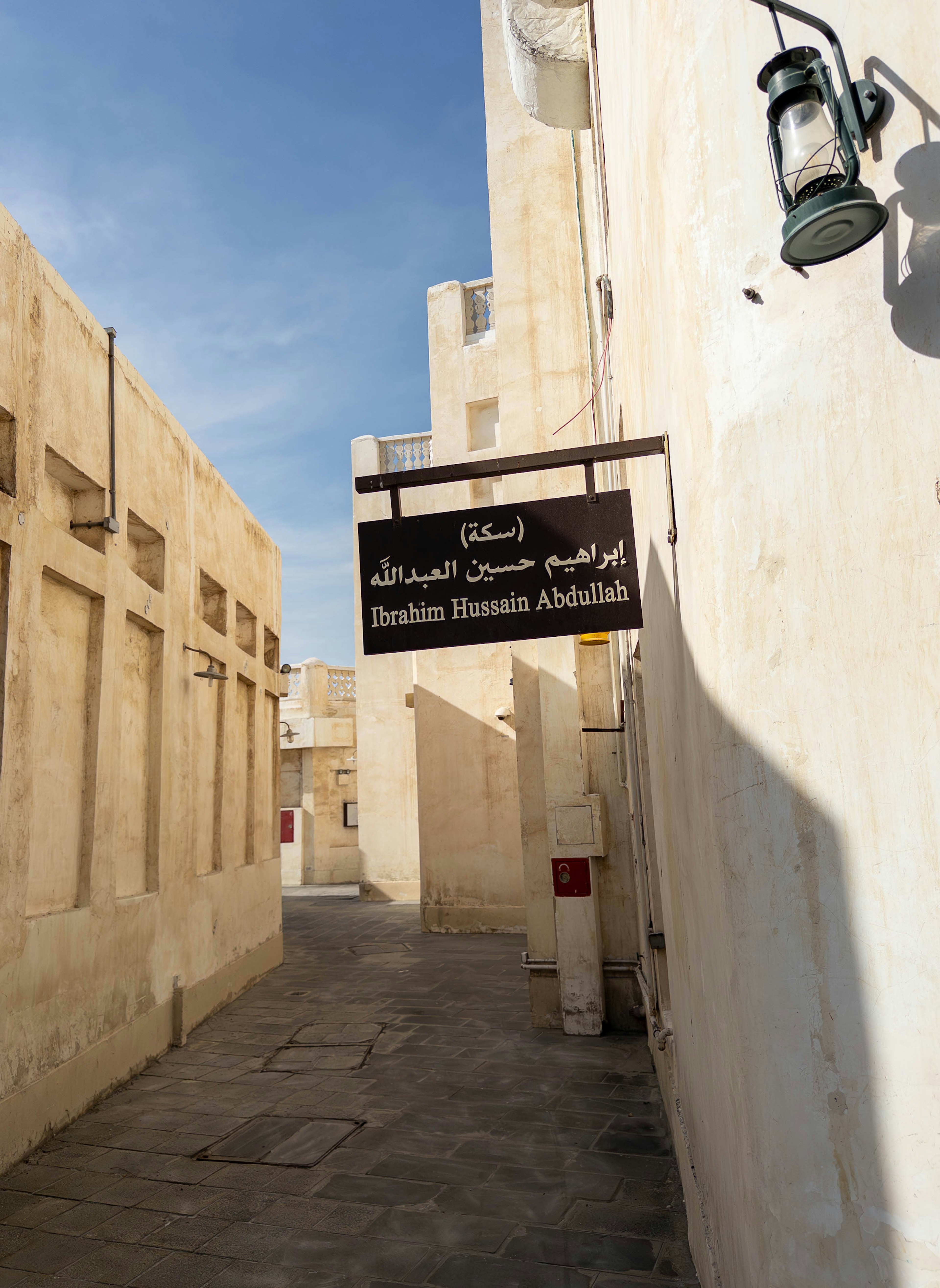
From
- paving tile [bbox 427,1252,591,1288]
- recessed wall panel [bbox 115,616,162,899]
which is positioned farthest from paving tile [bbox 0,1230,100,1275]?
recessed wall panel [bbox 115,616,162,899]

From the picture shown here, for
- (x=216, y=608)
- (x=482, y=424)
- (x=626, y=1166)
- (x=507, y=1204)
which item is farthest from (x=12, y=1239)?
(x=482, y=424)

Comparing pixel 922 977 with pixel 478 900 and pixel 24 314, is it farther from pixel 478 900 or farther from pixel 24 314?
pixel 478 900

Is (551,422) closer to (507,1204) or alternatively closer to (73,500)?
(73,500)

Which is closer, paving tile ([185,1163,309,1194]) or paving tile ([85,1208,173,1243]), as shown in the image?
paving tile ([85,1208,173,1243])

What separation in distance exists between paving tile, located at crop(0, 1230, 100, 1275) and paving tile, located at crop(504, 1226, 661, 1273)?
2.08m

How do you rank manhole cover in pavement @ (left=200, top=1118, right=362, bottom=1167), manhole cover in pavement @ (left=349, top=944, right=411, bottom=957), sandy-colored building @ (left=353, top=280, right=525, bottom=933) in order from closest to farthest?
manhole cover in pavement @ (left=200, top=1118, right=362, bottom=1167) → manhole cover in pavement @ (left=349, top=944, right=411, bottom=957) → sandy-colored building @ (left=353, top=280, right=525, bottom=933)

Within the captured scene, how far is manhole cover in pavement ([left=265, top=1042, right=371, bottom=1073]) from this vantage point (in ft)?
24.2

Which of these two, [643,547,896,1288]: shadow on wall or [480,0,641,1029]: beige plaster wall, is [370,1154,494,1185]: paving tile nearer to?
[643,547,896,1288]: shadow on wall

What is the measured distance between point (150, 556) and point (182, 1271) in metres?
6.49

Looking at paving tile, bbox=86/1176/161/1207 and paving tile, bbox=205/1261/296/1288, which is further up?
paving tile, bbox=205/1261/296/1288

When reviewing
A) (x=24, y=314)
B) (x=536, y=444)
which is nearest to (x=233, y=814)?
(x=536, y=444)

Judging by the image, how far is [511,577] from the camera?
392 centimetres

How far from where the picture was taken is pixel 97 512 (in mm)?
7629

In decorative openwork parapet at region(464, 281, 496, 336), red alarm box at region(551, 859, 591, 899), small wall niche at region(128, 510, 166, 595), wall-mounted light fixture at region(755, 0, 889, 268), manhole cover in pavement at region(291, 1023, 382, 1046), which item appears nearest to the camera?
wall-mounted light fixture at region(755, 0, 889, 268)
